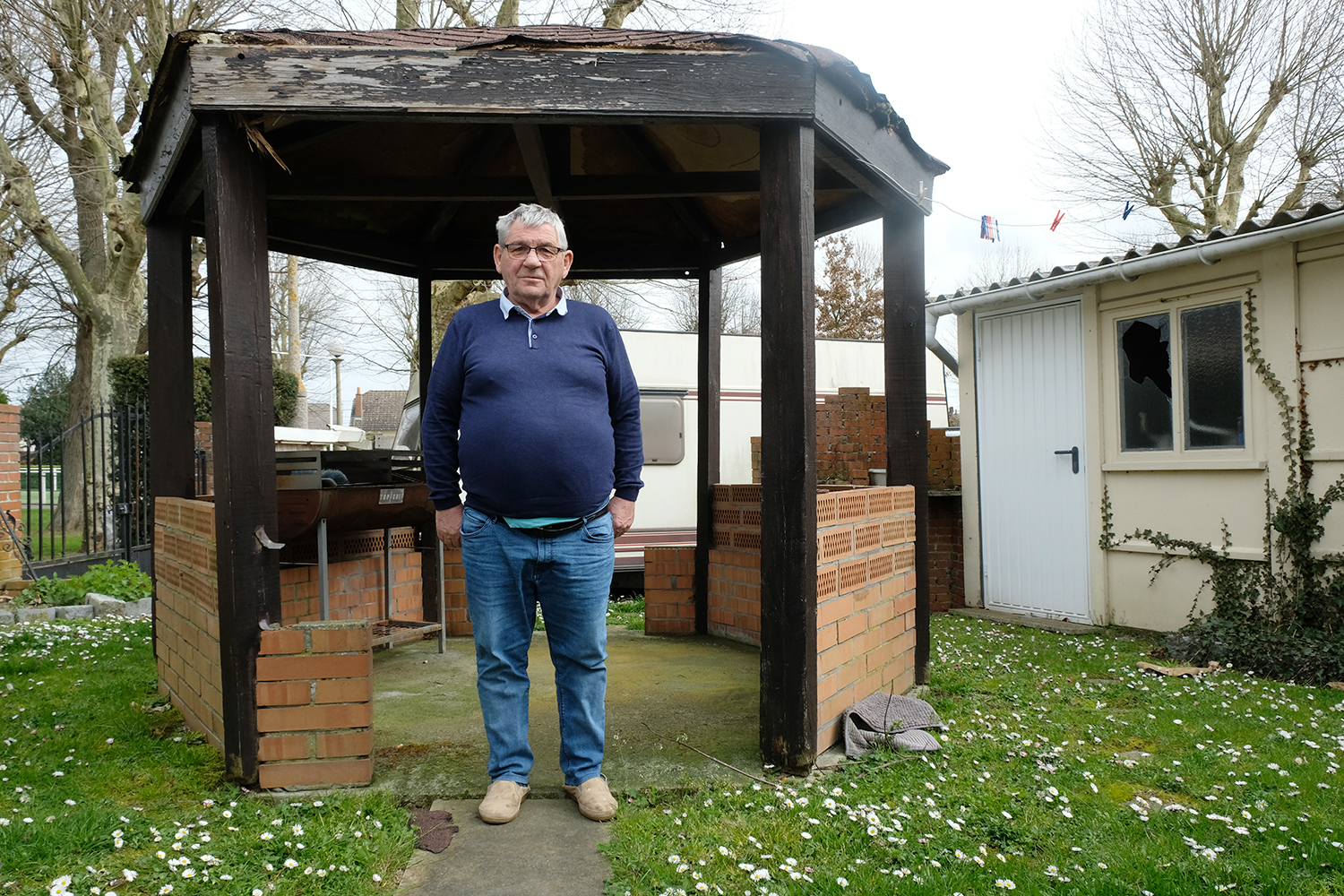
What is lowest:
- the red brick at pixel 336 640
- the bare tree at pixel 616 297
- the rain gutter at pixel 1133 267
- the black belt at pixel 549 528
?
the red brick at pixel 336 640

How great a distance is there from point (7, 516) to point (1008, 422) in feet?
30.9

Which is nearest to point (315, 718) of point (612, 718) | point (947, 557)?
point (612, 718)

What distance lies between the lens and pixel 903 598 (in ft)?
15.9

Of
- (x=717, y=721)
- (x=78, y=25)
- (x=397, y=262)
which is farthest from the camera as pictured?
(x=78, y=25)

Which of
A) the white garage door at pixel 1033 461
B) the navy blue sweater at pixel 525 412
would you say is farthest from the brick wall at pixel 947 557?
the navy blue sweater at pixel 525 412

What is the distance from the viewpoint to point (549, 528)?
10.0 ft

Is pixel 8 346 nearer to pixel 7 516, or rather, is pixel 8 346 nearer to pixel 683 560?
pixel 7 516

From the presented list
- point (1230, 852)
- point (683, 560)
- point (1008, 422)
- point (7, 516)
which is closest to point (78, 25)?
point (7, 516)

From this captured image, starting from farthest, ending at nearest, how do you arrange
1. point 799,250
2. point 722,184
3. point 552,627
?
point 722,184 < point 799,250 < point 552,627

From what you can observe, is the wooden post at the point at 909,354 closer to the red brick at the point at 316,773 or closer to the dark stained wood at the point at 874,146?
the dark stained wood at the point at 874,146

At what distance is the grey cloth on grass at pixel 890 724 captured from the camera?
3795mm

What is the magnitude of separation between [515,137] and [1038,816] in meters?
3.90

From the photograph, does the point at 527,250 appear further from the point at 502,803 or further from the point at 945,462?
the point at 945,462

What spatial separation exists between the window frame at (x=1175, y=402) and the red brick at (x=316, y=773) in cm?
609
